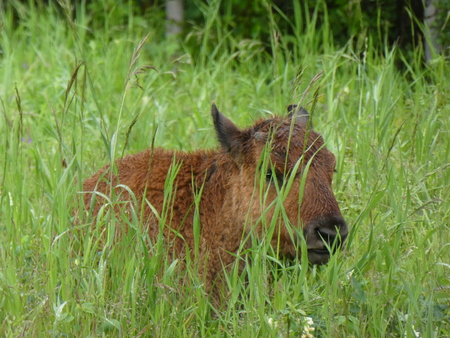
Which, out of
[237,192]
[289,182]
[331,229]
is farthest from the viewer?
[237,192]

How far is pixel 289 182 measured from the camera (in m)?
3.65

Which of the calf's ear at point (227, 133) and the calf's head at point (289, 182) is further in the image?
the calf's ear at point (227, 133)

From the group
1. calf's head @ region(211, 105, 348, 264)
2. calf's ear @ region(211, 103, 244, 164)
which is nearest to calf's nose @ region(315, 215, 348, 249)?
calf's head @ region(211, 105, 348, 264)

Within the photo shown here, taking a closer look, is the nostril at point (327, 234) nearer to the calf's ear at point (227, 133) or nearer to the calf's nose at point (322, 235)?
the calf's nose at point (322, 235)

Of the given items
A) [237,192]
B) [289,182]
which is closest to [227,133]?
[237,192]

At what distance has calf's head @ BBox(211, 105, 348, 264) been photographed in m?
3.81

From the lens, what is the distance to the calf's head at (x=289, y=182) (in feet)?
12.5

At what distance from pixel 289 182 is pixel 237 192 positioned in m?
0.67

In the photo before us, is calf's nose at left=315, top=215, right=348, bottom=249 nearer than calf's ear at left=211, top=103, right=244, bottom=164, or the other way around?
calf's nose at left=315, top=215, right=348, bottom=249

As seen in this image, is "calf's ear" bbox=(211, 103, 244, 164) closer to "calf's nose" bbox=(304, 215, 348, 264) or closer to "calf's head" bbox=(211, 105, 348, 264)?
"calf's head" bbox=(211, 105, 348, 264)

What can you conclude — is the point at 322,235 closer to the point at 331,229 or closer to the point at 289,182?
the point at 331,229

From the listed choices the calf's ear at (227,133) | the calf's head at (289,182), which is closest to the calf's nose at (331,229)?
the calf's head at (289,182)

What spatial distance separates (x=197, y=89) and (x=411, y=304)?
195 inches

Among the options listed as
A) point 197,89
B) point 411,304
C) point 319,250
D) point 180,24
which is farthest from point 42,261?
point 180,24
